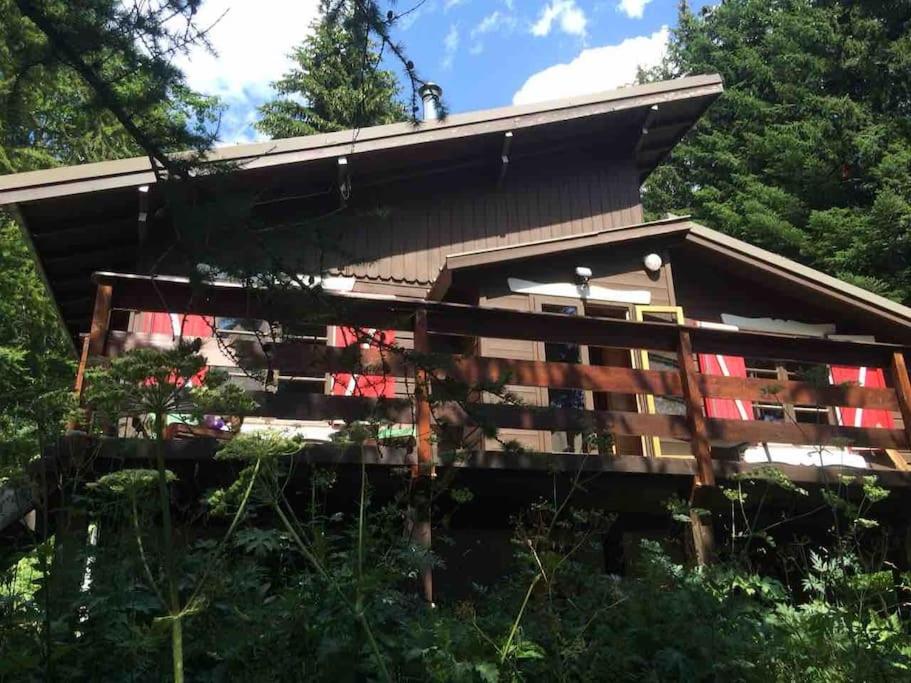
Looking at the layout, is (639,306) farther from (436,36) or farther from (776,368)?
(436,36)

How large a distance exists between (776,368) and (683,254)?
72.8 inches

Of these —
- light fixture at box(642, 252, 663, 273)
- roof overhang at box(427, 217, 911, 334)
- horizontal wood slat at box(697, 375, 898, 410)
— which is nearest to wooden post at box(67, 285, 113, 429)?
roof overhang at box(427, 217, 911, 334)

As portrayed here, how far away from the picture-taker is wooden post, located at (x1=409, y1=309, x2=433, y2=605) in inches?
185

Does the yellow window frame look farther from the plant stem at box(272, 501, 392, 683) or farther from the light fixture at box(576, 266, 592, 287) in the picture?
the plant stem at box(272, 501, 392, 683)

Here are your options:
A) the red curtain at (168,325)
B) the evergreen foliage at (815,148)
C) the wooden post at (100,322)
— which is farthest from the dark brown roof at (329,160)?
the evergreen foliage at (815,148)

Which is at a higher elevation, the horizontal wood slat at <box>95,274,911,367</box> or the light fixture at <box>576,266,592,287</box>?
the light fixture at <box>576,266,592,287</box>

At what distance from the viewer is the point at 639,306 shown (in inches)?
364

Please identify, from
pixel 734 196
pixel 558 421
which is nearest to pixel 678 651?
pixel 558 421

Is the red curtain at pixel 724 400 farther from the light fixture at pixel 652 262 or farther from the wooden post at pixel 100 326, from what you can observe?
the wooden post at pixel 100 326

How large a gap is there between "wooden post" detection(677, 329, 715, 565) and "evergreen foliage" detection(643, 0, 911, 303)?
1260 centimetres

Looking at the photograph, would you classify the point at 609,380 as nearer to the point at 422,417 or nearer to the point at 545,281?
the point at 422,417

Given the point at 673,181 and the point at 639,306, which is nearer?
the point at 639,306

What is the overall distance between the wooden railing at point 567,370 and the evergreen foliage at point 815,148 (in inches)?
460

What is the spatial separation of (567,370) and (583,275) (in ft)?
9.78
